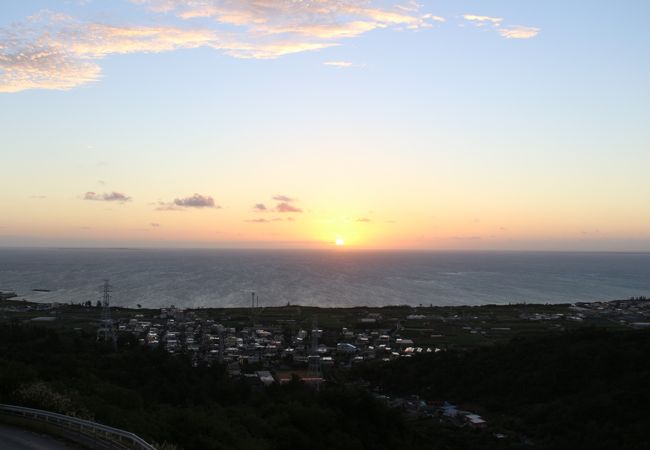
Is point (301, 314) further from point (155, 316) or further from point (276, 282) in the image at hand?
point (276, 282)

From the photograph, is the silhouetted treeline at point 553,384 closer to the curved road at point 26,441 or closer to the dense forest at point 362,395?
the dense forest at point 362,395

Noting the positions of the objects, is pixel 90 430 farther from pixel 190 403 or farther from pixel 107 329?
pixel 107 329

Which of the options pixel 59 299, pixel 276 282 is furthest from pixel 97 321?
pixel 276 282

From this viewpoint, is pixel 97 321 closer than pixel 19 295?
Yes

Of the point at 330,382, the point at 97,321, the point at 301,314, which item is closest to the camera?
the point at 330,382

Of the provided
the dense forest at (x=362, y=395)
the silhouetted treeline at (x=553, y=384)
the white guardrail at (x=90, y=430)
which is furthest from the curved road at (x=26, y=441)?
the silhouetted treeline at (x=553, y=384)

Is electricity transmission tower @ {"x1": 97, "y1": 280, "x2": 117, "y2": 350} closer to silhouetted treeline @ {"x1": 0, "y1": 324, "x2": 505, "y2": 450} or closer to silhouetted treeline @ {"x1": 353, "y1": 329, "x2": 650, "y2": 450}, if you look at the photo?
silhouetted treeline @ {"x1": 0, "y1": 324, "x2": 505, "y2": 450}

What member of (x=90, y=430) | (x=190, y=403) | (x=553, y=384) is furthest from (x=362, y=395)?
(x=553, y=384)
